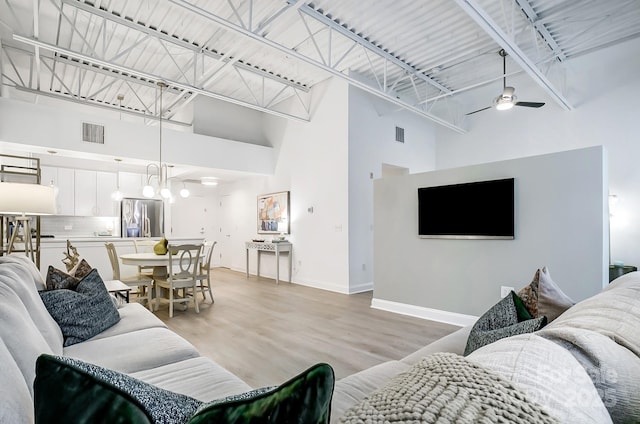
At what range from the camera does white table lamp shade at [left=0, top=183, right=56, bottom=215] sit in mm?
2836

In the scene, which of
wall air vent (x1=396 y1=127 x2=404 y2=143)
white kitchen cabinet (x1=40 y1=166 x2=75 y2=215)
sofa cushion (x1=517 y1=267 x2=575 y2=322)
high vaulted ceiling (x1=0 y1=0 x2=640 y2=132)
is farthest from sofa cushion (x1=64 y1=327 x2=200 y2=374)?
white kitchen cabinet (x1=40 y1=166 x2=75 y2=215)

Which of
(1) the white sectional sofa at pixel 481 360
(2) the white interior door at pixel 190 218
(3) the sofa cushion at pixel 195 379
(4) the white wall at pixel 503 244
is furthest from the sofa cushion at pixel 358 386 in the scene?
(2) the white interior door at pixel 190 218

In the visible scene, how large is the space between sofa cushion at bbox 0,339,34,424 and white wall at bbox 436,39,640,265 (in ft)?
25.1

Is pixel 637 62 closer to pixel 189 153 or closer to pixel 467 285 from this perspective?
pixel 467 285

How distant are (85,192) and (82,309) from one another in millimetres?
6977

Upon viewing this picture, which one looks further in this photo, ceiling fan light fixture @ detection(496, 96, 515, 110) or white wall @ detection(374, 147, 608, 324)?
ceiling fan light fixture @ detection(496, 96, 515, 110)

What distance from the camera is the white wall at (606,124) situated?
5.61m

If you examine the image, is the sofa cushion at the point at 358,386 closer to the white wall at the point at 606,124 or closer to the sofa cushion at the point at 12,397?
the sofa cushion at the point at 12,397

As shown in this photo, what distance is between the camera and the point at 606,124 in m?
5.94

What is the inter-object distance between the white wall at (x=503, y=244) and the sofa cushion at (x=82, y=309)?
Answer: 11.3 feet

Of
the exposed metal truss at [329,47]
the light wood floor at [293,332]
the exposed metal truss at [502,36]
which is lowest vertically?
the light wood floor at [293,332]

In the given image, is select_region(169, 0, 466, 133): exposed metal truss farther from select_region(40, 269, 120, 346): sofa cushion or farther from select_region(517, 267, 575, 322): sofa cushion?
select_region(517, 267, 575, 322): sofa cushion

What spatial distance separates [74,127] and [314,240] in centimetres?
459

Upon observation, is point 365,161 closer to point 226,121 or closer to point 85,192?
point 226,121
